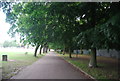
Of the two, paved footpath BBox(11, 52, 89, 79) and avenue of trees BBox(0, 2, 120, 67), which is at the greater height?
avenue of trees BBox(0, 2, 120, 67)

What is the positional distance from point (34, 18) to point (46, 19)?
112 centimetres

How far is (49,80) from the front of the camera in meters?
8.80

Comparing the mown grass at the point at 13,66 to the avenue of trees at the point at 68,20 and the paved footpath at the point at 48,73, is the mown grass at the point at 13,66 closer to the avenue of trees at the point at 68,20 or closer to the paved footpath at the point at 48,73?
the paved footpath at the point at 48,73

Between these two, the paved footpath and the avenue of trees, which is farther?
the paved footpath

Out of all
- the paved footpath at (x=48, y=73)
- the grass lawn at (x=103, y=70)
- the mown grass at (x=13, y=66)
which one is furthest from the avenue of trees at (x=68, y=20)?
the mown grass at (x=13, y=66)

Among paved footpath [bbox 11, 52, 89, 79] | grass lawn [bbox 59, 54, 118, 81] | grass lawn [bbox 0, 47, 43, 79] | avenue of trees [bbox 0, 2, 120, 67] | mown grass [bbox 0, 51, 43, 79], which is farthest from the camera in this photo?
grass lawn [bbox 0, 47, 43, 79]

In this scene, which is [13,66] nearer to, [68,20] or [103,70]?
[68,20]

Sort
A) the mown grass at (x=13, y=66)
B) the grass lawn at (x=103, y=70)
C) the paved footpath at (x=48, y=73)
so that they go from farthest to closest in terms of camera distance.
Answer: the mown grass at (x=13, y=66) → the grass lawn at (x=103, y=70) → the paved footpath at (x=48, y=73)

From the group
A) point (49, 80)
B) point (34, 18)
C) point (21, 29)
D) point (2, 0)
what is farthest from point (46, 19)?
point (49, 80)

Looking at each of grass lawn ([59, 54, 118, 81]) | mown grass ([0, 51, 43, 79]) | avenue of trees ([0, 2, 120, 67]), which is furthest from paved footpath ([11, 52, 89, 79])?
avenue of trees ([0, 2, 120, 67])

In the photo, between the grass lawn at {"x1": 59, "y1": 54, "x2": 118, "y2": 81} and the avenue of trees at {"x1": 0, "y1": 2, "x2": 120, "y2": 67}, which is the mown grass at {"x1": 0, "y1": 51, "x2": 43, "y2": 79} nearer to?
the avenue of trees at {"x1": 0, "y1": 2, "x2": 120, "y2": 67}

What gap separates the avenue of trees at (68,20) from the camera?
26.1 feet

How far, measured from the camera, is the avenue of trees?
313 inches

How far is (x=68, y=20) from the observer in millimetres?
14086
